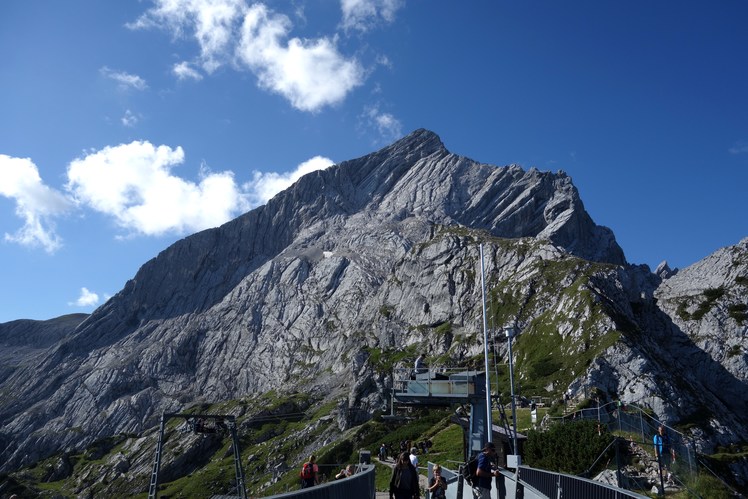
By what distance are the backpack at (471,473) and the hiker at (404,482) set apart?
2.74m

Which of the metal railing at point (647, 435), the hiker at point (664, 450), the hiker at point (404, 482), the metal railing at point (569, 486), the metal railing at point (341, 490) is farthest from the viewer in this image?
the hiker at point (664, 450)

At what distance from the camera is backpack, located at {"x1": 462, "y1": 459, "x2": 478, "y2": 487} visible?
737 inches

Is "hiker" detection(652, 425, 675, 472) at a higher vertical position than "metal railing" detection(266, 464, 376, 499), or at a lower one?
higher

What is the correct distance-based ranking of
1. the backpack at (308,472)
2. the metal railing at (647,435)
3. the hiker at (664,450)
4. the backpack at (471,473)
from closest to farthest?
1. the backpack at (471,473)
2. the backpack at (308,472)
3. the metal railing at (647,435)
4. the hiker at (664,450)

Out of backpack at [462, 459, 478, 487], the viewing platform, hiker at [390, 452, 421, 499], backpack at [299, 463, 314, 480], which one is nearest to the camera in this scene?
hiker at [390, 452, 421, 499]

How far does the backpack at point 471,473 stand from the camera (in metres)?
18.7

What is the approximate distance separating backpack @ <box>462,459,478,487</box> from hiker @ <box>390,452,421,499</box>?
Result: 2.74 metres

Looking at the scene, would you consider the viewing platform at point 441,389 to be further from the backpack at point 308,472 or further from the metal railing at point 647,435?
the backpack at point 308,472

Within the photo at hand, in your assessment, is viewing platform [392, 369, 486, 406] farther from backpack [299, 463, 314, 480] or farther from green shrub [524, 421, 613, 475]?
backpack [299, 463, 314, 480]

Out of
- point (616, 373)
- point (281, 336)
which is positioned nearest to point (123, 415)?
point (281, 336)

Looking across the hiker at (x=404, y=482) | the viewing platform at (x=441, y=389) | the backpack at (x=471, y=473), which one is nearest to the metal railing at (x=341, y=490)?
the hiker at (x=404, y=482)

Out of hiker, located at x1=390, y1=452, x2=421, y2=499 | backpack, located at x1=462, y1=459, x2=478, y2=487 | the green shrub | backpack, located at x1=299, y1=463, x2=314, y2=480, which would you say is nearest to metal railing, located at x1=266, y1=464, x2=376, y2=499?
hiker, located at x1=390, y1=452, x2=421, y2=499

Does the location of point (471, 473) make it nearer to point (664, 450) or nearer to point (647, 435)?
point (664, 450)

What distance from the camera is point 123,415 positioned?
584ft
